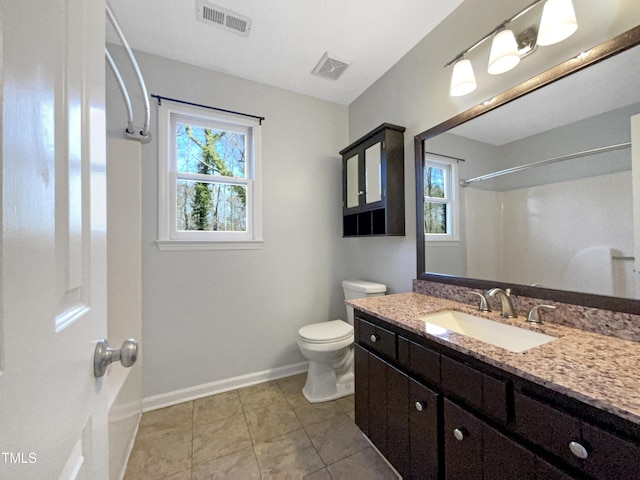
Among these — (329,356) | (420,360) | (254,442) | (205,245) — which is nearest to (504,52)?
(420,360)

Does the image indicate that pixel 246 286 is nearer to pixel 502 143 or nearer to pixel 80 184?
pixel 80 184

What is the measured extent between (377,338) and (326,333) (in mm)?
664

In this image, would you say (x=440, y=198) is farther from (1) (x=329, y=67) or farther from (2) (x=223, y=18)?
(2) (x=223, y=18)

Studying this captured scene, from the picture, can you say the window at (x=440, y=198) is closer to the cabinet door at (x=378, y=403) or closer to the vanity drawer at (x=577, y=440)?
the cabinet door at (x=378, y=403)

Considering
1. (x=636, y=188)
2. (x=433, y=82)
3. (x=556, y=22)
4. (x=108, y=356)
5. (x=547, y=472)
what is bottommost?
(x=547, y=472)

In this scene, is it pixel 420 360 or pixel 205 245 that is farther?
pixel 205 245

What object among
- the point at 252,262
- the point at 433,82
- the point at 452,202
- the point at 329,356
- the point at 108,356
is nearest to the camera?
the point at 108,356

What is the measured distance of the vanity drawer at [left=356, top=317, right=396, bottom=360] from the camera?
1.18 m

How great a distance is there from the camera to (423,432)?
1.02m

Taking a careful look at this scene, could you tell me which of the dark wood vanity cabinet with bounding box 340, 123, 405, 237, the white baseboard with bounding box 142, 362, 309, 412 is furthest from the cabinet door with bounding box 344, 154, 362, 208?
the white baseboard with bounding box 142, 362, 309, 412

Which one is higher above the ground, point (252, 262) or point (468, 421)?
point (252, 262)

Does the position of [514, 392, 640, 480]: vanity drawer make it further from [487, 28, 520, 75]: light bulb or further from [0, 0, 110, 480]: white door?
[487, 28, 520, 75]: light bulb

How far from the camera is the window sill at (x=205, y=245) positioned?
6.06 ft

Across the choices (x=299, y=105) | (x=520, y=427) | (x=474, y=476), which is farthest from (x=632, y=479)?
(x=299, y=105)
